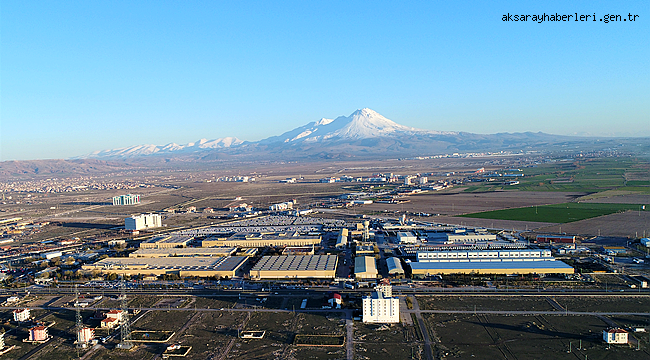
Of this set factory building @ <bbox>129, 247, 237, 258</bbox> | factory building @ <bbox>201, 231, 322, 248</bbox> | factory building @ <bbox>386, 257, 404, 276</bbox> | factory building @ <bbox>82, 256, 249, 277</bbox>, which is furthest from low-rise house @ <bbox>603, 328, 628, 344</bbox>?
factory building @ <bbox>129, 247, 237, 258</bbox>

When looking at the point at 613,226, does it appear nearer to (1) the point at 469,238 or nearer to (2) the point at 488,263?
(1) the point at 469,238

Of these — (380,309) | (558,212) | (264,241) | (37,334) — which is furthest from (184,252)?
(558,212)

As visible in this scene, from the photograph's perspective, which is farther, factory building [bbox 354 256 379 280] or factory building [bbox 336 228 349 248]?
factory building [bbox 336 228 349 248]

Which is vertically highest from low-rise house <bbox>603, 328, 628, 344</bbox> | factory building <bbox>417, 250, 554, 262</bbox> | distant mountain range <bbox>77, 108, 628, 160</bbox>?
distant mountain range <bbox>77, 108, 628, 160</bbox>

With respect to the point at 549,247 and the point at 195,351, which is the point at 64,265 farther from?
the point at 549,247

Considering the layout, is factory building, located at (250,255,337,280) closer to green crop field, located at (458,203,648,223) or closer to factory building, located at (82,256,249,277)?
factory building, located at (82,256,249,277)

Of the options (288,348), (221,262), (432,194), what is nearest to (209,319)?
(288,348)

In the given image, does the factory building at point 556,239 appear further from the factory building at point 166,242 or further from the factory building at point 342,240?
the factory building at point 166,242

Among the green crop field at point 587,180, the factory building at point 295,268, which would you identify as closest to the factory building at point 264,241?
the factory building at point 295,268
